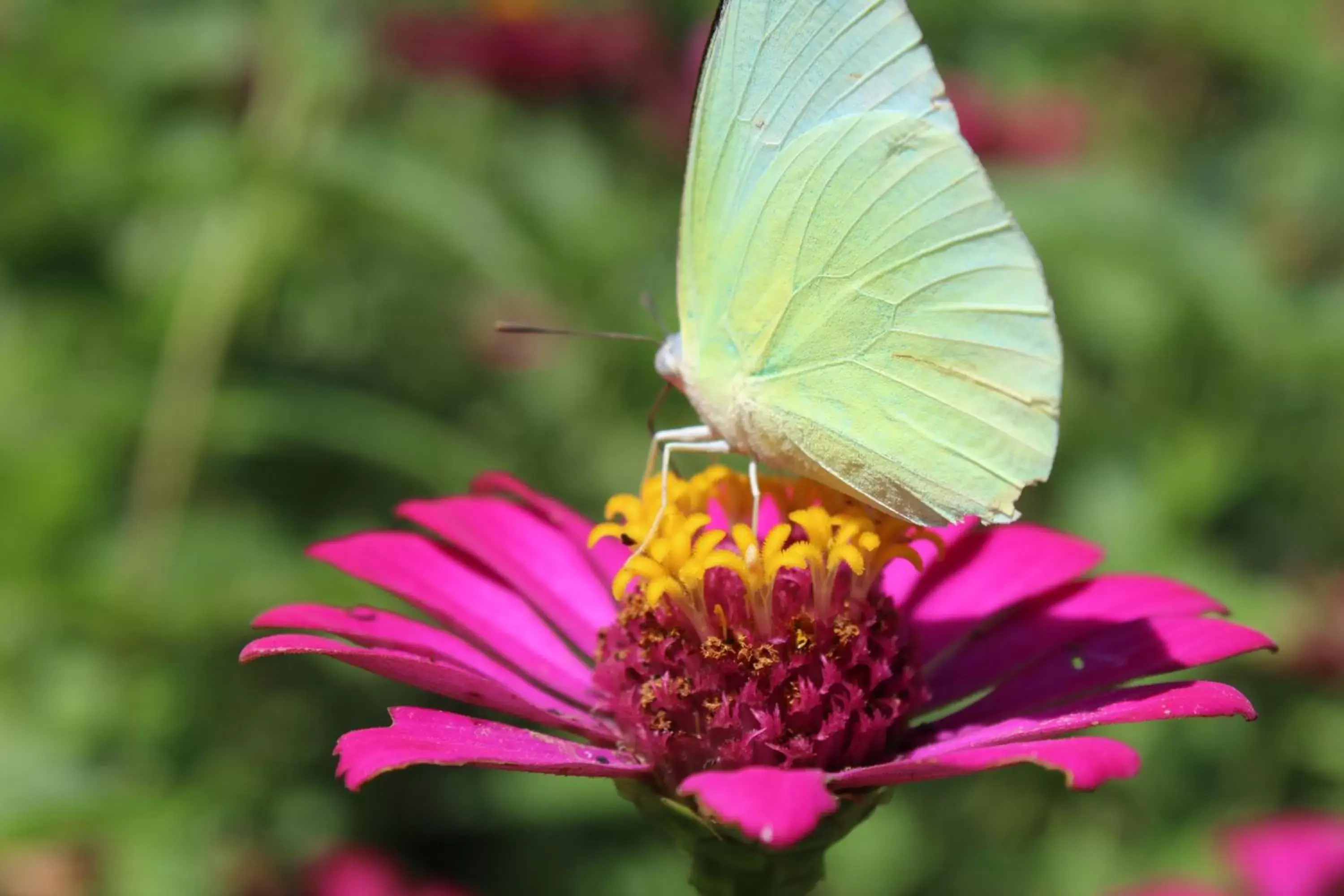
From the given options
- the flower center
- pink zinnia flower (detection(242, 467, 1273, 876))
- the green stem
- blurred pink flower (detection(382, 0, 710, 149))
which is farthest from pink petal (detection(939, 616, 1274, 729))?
blurred pink flower (detection(382, 0, 710, 149))

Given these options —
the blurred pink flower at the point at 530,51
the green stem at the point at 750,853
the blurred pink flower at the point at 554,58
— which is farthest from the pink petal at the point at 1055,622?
the blurred pink flower at the point at 530,51

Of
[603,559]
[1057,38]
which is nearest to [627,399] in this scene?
[603,559]

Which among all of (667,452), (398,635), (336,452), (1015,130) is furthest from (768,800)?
(1015,130)

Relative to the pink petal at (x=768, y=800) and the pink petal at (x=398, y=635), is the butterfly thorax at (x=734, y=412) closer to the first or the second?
the pink petal at (x=398, y=635)

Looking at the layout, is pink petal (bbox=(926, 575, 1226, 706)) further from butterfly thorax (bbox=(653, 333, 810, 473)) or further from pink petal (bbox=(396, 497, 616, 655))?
pink petal (bbox=(396, 497, 616, 655))

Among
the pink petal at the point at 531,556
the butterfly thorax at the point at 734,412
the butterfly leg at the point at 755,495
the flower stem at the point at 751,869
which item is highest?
the butterfly thorax at the point at 734,412

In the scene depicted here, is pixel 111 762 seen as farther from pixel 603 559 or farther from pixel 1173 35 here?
pixel 1173 35
